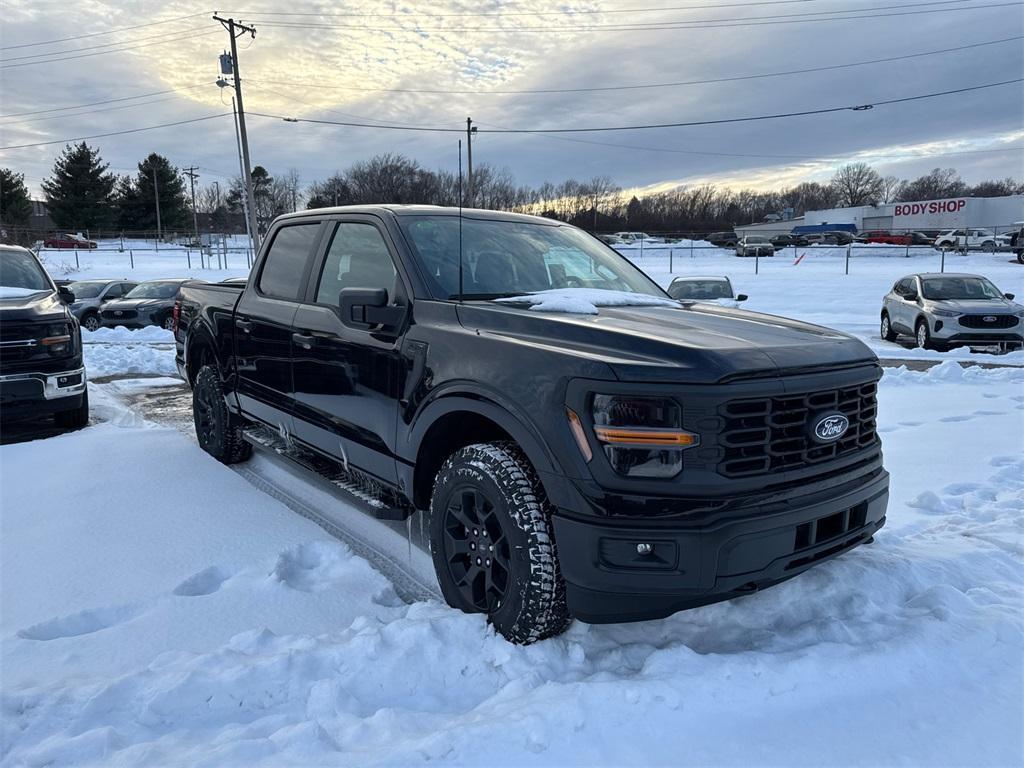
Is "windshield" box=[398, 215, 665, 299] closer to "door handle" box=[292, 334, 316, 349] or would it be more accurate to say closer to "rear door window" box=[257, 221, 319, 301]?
"door handle" box=[292, 334, 316, 349]

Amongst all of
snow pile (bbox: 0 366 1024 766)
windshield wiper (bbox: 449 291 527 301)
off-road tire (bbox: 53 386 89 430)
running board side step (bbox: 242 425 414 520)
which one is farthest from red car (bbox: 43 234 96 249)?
windshield wiper (bbox: 449 291 527 301)

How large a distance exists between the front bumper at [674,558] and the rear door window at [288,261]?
2.76m

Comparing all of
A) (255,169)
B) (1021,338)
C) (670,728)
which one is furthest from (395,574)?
(255,169)

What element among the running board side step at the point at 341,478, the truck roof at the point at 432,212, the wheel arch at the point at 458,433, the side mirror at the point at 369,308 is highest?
the truck roof at the point at 432,212

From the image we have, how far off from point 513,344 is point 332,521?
2192 millimetres

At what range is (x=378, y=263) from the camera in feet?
12.5

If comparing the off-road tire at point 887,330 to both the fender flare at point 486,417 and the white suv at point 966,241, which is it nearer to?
the fender flare at point 486,417

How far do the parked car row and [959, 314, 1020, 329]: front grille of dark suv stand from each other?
53.4 ft

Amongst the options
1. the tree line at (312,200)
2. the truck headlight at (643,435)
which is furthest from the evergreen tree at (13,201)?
the truck headlight at (643,435)

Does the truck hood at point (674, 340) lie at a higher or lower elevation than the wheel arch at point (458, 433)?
higher

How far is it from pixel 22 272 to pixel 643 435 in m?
7.79

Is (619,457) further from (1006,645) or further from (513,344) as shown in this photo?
(1006,645)

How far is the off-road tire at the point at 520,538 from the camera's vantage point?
2.61m

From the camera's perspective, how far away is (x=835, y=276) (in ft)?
101
